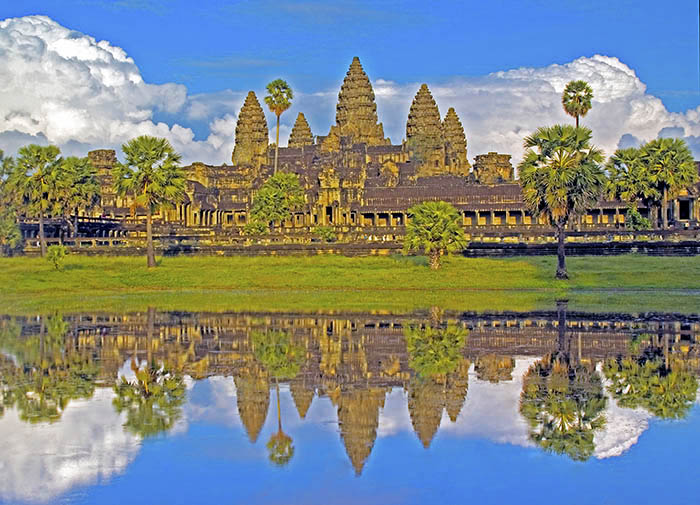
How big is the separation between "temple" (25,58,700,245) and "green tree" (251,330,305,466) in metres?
52.1

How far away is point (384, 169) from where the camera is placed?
5418 inches

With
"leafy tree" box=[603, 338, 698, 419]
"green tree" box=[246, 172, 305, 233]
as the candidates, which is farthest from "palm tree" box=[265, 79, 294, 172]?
"leafy tree" box=[603, 338, 698, 419]

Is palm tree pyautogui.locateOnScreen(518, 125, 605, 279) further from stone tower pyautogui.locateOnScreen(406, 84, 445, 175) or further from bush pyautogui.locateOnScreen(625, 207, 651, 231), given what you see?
stone tower pyautogui.locateOnScreen(406, 84, 445, 175)

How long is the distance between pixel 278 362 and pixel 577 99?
222 ft

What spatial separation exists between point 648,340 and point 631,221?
2276 inches

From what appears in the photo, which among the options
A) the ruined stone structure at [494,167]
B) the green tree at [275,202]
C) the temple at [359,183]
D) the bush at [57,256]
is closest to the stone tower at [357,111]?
the temple at [359,183]

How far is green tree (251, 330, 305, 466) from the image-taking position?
1607 cm

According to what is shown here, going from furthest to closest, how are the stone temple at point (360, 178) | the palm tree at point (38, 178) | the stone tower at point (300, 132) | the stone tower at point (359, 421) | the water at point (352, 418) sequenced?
the stone tower at point (300, 132) → the stone temple at point (360, 178) → the palm tree at point (38, 178) → the stone tower at point (359, 421) → the water at point (352, 418)

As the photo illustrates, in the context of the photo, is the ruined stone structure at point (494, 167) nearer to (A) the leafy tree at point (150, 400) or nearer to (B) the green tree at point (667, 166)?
(B) the green tree at point (667, 166)

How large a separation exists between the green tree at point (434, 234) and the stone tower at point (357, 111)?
95052 mm

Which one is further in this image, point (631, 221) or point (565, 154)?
point (631, 221)

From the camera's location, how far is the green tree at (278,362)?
16069 mm

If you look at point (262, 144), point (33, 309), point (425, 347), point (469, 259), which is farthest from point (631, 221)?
point (262, 144)

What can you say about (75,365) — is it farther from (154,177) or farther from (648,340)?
(154,177)
